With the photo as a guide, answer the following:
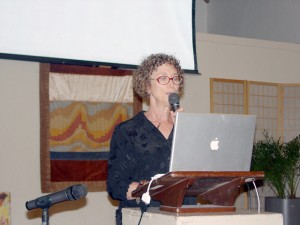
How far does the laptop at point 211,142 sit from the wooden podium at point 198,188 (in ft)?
0.12

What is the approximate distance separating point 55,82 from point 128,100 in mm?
688

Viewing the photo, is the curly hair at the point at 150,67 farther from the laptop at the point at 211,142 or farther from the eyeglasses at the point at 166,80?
the laptop at the point at 211,142

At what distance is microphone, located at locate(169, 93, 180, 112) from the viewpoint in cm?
232

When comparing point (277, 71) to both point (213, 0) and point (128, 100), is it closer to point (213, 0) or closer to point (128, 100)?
point (128, 100)

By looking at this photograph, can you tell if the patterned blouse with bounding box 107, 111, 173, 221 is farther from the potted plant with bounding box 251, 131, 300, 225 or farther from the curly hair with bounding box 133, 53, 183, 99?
the potted plant with bounding box 251, 131, 300, 225

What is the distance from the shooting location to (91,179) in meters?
4.86

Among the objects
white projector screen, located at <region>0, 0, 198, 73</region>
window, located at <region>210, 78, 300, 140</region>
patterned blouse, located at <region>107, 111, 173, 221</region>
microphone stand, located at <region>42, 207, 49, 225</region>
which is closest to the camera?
microphone stand, located at <region>42, 207, 49, 225</region>

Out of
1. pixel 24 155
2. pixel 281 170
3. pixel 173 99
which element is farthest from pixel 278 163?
pixel 173 99

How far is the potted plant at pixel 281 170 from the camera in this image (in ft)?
17.0

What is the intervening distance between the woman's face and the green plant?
9.32ft

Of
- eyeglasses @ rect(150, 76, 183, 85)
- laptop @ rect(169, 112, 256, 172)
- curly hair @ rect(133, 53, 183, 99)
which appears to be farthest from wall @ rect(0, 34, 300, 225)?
laptop @ rect(169, 112, 256, 172)

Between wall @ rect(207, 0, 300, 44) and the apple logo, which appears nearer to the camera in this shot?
the apple logo

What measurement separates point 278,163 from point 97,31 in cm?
202

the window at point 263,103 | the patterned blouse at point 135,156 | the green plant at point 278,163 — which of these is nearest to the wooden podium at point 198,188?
the patterned blouse at point 135,156
